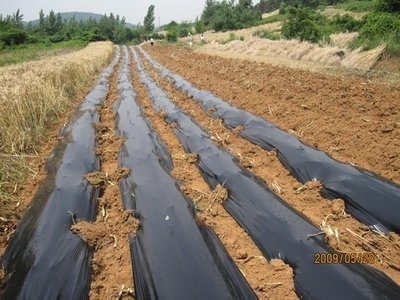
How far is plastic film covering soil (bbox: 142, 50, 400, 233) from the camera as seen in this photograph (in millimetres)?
3084

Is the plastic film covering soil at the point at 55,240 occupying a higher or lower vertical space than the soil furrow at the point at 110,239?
higher

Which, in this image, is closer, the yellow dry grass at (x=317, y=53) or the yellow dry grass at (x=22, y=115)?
the yellow dry grass at (x=22, y=115)

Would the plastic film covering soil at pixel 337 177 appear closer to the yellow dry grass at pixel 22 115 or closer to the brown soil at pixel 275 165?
the brown soil at pixel 275 165

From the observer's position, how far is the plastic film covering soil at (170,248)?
2.39m

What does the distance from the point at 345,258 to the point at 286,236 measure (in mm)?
480

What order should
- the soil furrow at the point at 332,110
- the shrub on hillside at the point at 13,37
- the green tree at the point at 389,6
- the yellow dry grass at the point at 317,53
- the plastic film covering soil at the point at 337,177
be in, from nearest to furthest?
the plastic film covering soil at the point at 337,177, the soil furrow at the point at 332,110, the yellow dry grass at the point at 317,53, the green tree at the point at 389,6, the shrub on hillside at the point at 13,37

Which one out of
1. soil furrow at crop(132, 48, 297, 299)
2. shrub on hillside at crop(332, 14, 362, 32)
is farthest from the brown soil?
shrub on hillside at crop(332, 14, 362, 32)

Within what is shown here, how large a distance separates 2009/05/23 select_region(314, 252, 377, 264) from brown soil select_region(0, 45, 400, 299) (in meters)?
0.07

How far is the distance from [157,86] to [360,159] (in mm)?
7859

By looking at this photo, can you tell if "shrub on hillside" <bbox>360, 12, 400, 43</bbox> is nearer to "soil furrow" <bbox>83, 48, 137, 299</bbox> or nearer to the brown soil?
the brown soil

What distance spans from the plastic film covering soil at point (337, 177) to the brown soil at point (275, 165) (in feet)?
0.38

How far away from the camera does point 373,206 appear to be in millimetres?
3156

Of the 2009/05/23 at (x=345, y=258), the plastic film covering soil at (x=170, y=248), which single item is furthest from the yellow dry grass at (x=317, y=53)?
the 2009/05/23 at (x=345, y=258)

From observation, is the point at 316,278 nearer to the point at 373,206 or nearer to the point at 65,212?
the point at 373,206
